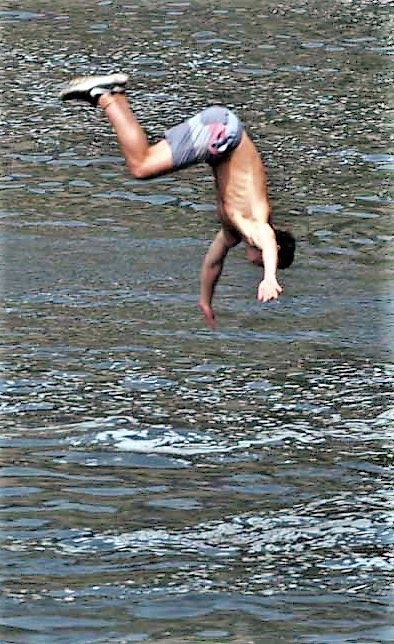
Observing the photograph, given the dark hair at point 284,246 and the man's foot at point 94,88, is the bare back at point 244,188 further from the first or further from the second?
the man's foot at point 94,88

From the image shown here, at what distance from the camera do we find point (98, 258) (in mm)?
19750

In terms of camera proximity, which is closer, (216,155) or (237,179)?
(216,155)

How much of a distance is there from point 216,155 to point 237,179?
0.28 meters

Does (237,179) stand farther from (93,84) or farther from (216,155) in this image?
(93,84)

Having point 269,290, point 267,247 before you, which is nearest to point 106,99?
point 267,247

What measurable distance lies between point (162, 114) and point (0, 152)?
96.0 inches

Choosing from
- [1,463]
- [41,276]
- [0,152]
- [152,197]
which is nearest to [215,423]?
[1,463]

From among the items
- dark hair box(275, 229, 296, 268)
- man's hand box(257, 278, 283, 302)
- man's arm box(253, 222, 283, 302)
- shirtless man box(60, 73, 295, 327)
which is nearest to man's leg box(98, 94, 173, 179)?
shirtless man box(60, 73, 295, 327)

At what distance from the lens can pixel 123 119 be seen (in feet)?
40.2

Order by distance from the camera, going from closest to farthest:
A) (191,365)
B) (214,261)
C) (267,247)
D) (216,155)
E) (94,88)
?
(94,88) → (216,155) → (267,247) → (214,261) → (191,365)

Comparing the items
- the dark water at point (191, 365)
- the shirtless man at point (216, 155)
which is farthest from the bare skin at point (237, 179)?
the dark water at point (191, 365)

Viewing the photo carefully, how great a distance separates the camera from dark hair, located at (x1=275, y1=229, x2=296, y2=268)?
13.2 meters

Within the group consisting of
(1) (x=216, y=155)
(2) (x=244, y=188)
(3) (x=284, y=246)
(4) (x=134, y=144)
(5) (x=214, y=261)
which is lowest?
(5) (x=214, y=261)

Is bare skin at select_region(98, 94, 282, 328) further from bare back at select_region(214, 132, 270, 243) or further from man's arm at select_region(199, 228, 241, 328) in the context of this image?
man's arm at select_region(199, 228, 241, 328)
